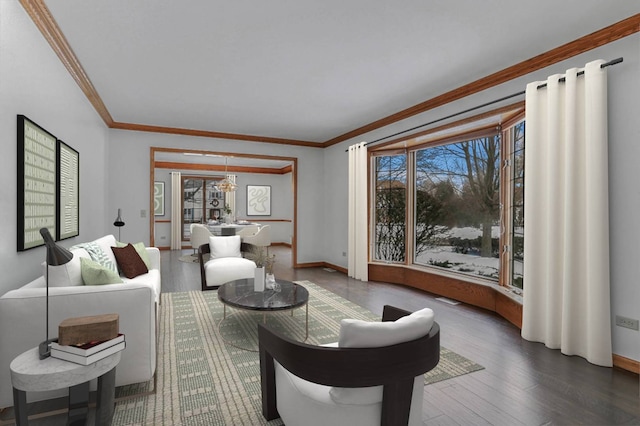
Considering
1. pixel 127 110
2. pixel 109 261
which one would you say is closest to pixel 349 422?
pixel 109 261

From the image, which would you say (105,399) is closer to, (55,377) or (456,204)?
(55,377)

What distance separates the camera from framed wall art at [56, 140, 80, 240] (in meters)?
3.10

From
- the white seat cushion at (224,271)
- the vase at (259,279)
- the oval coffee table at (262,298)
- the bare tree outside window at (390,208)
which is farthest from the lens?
the bare tree outside window at (390,208)

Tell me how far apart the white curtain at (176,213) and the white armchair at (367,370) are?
9.01m

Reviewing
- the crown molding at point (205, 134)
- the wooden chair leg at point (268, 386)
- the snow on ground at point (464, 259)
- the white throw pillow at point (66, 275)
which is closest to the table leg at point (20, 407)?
the white throw pillow at point (66, 275)

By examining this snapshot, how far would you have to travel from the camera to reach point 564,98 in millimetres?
2873

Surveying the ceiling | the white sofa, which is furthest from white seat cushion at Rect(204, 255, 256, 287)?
the white sofa

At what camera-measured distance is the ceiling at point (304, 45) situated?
7.83 ft

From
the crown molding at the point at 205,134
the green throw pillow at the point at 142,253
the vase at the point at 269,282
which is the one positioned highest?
the crown molding at the point at 205,134

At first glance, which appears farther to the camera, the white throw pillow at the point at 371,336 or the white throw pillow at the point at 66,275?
the white throw pillow at the point at 66,275

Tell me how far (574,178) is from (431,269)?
256 centimetres

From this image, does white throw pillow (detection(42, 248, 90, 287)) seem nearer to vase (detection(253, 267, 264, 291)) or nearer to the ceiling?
vase (detection(253, 267, 264, 291))

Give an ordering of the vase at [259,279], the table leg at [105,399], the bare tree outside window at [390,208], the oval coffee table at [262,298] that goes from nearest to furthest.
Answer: the table leg at [105,399] → the oval coffee table at [262,298] → the vase at [259,279] → the bare tree outside window at [390,208]

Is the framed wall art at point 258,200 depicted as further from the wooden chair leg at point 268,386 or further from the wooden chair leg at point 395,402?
the wooden chair leg at point 395,402
